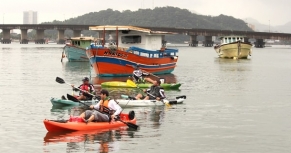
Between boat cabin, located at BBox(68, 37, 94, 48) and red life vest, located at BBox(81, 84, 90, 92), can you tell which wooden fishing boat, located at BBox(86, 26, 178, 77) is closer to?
red life vest, located at BBox(81, 84, 90, 92)

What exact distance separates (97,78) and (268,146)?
2859cm

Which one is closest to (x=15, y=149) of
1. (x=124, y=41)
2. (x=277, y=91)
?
(x=277, y=91)

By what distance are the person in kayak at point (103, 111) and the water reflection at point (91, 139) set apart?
0.51 meters

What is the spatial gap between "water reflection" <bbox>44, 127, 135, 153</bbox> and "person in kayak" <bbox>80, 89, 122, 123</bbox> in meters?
0.51

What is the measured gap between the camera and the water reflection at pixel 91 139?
1911cm

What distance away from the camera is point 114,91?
35.5 m

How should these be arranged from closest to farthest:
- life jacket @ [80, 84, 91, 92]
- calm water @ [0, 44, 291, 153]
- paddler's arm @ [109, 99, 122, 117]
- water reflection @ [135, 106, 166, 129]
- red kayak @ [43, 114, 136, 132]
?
1. calm water @ [0, 44, 291, 153]
2. red kayak @ [43, 114, 136, 132]
3. paddler's arm @ [109, 99, 122, 117]
4. water reflection @ [135, 106, 166, 129]
5. life jacket @ [80, 84, 91, 92]

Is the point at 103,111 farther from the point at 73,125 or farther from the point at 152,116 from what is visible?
the point at 152,116

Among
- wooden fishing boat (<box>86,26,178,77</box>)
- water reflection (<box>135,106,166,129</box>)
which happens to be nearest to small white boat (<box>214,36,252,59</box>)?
wooden fishing boat (<box>86,26,178,77</box>)

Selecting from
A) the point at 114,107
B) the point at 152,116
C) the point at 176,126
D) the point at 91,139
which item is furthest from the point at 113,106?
the point at 152,116

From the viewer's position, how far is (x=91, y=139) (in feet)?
66.7

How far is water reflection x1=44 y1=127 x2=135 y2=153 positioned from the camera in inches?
752

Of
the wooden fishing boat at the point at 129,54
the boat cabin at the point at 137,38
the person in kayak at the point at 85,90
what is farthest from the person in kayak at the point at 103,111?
the boat cabin at the point at 137,38

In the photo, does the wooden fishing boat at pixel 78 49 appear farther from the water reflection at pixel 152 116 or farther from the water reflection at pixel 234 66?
the water reflection at pixel 152 116
